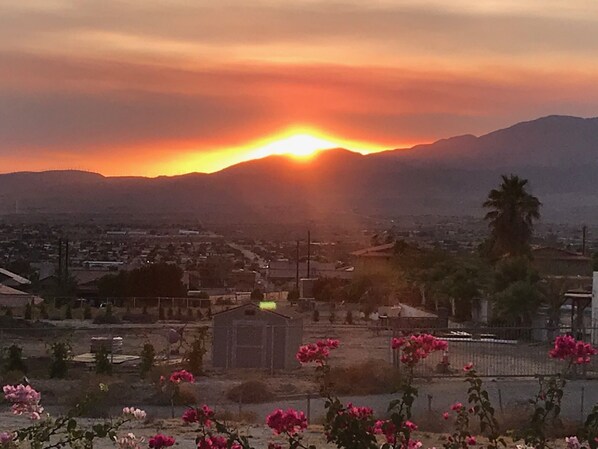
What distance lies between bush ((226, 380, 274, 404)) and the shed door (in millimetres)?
5099

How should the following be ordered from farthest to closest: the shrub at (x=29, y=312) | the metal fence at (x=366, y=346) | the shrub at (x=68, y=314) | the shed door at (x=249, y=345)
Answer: the shrub at (x=68, y=314)
the shrub at (x=29, y=312)
the shed door at (x=249, y=345)
the metal fence at (x=366, y=346)

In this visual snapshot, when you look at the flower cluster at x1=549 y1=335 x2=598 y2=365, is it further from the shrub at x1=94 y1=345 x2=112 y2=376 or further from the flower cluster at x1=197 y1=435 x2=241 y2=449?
the shrub at x1=94 y1=345 x2=112 y2=376

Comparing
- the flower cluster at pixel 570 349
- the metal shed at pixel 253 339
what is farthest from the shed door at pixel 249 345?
the flower cluster at pixel 570 349

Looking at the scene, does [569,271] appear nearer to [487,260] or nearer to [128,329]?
[487,260]

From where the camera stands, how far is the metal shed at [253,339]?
2988cm

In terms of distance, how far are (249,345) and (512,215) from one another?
2647cm

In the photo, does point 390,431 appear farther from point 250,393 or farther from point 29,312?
point 29,312

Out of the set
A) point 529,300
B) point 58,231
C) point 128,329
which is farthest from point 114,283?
point 58,231

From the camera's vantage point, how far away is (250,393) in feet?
79.4

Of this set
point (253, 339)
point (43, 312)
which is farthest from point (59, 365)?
point (43, 312)

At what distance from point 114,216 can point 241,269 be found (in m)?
95.8

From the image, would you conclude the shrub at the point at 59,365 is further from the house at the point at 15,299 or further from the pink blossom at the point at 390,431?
the house at the point at 15,299

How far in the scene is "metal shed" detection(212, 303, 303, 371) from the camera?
2988 cm

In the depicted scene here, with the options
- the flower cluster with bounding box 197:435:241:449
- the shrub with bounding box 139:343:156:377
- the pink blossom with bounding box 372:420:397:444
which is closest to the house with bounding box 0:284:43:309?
the shrub with bounding box 139:343:156:377
